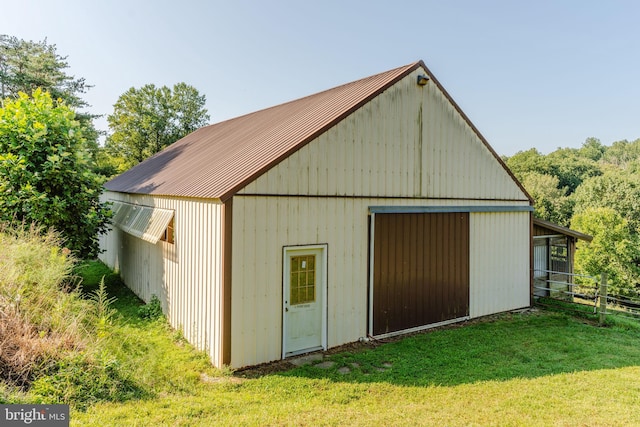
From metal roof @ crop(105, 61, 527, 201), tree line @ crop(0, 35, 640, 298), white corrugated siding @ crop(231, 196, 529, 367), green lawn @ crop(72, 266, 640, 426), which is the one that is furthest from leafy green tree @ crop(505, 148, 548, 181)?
white corrugated siding @ crop(231, 196, 529, 367)

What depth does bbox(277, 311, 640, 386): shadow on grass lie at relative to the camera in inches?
252

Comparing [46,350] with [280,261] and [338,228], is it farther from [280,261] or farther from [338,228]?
[338,228]

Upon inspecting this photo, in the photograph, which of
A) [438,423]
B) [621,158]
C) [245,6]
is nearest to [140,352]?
[438,423]

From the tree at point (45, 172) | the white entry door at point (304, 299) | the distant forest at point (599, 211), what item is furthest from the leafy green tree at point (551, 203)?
the tree at point (45, 172)

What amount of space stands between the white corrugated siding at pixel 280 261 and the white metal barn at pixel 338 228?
0.02 meters

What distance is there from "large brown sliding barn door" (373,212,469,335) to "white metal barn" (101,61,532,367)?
0.11 ft

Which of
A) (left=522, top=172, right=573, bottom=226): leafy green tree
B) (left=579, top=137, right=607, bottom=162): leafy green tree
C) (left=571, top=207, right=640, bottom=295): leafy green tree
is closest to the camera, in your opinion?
(left=571, top=207, right=640, bottom=295): leafy green tree

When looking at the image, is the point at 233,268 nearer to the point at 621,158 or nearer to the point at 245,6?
the point at 245,6

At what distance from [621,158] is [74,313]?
105241 mm

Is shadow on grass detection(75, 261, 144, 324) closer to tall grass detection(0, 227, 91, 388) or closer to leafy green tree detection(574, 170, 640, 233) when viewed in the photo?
tall grass detection(0, 227, 91, 388)

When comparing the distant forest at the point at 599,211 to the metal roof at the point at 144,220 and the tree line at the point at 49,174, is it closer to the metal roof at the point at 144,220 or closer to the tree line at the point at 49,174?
the metal roof at the point at 144,220

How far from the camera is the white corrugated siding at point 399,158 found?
734 cm

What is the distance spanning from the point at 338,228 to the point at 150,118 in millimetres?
30160

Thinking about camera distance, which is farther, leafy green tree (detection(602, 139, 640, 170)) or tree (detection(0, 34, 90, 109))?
leafy green tree (detection(602, 139, 640, 170))
